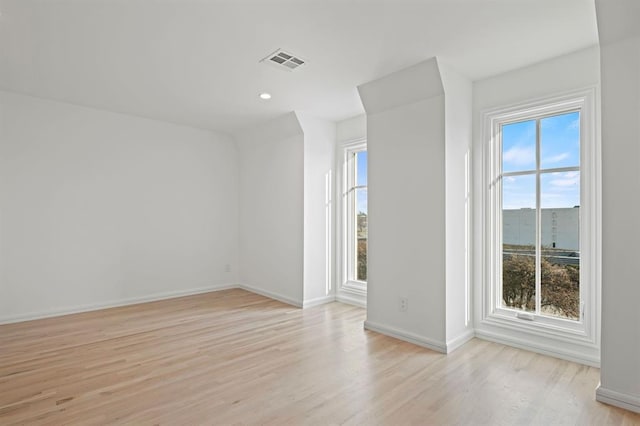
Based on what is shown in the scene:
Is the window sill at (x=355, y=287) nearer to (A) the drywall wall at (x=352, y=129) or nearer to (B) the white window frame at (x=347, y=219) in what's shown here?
(B) the white window frame at (x=347, y=219)

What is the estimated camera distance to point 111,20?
99.1 inches

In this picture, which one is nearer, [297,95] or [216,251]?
[297,95]

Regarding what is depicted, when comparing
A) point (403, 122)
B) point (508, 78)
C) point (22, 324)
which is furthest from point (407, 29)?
point (22, 324)

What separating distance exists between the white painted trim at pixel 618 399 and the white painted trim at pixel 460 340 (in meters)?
1.10

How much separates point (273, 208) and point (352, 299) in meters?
1.86

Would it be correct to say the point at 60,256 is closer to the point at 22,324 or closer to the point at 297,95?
the point at 22,324

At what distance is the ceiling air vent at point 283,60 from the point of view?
3044 mm

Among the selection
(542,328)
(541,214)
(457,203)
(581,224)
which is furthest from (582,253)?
(457,203)

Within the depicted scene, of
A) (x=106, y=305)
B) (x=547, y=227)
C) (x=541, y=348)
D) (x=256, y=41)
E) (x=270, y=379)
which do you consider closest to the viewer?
(x=270, y=379)

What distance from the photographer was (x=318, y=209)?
199 inches

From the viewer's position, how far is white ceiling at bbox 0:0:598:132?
7.80ft

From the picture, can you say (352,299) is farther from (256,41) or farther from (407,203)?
(256,41)

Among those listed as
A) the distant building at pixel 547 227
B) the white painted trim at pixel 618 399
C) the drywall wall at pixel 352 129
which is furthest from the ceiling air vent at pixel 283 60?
the white painted trim at pixel 618 399

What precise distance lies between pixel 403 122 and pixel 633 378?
2714mm
